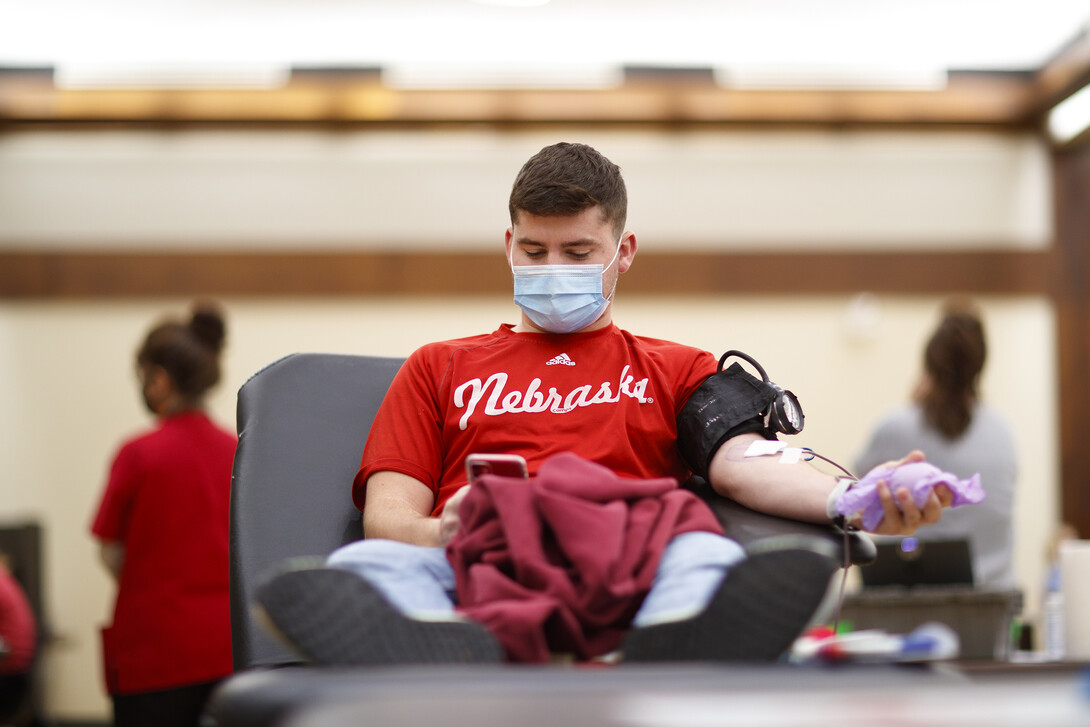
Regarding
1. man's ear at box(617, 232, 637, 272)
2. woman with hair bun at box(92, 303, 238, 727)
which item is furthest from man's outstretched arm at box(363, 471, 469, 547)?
woman with hair bun at box(92, 303, 238, 727)

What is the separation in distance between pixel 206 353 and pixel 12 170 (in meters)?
2.46

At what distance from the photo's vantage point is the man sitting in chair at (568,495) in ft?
3.23

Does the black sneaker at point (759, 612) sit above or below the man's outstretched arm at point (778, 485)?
below

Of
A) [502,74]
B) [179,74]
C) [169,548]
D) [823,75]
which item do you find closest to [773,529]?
[169,548]

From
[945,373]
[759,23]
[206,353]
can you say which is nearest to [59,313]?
[206,353]

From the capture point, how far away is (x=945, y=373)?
9.57 ft

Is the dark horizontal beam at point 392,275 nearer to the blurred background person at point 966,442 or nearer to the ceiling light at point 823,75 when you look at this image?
the ceiling light at point 823,75

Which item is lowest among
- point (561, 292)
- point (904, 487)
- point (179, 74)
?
point (904, 487)

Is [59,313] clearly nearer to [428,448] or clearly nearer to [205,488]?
[205,488]

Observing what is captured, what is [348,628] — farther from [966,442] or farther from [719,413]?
[966,442]

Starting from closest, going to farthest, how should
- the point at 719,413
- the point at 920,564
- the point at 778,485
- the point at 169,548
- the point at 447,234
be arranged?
the point at 778,485 → the point at 719,413 → the point at 920,564 → the point at 169,548 → the point at 447,234

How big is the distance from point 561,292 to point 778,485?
43cm

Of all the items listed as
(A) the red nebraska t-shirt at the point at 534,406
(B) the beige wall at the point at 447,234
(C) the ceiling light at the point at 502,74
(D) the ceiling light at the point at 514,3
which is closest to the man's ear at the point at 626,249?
(A) the red nebraska t-shirt at the point at 534,406

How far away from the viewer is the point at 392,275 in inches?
180
